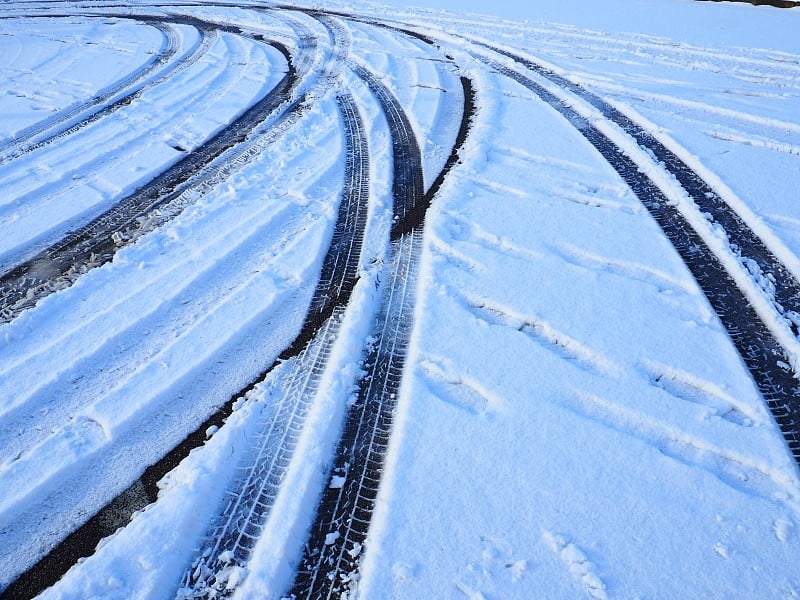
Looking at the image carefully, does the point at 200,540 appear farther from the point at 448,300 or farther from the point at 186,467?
the point at 448,300

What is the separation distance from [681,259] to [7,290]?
14.0ft

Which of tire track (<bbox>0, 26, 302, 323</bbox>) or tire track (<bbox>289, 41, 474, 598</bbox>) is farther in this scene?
tire track (<bbox>0, 26, 302, 323</bbox>)

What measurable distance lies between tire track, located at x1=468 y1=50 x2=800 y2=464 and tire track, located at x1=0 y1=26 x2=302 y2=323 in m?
3.47

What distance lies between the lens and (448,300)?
2.93 metres

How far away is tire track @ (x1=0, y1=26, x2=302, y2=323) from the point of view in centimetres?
312

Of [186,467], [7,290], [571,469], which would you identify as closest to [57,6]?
[7,290]

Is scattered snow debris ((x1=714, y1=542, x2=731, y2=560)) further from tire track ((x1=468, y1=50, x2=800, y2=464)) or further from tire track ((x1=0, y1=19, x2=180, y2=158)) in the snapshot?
tire track ((x1=0, y1=19, x2=180, y2=158))

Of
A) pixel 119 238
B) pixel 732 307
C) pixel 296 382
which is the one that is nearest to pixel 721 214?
pixel 732 307

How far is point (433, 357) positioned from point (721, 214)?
266cm

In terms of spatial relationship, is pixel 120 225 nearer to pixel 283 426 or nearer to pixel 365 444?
pixel 283 426

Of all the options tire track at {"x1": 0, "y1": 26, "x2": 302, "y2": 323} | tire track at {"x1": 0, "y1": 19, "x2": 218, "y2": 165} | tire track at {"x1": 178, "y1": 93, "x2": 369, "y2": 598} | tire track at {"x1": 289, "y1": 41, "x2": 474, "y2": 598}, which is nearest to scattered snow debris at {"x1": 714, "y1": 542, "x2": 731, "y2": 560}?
tire track at {"x1": 289, "y1": 41, "x2": 474, "y2": 598}

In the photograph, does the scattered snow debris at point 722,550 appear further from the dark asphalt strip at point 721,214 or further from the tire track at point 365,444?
the dark asphalt strip at point 721,214

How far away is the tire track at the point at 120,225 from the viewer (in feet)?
10.2

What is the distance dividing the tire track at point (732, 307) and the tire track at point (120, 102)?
533cm
